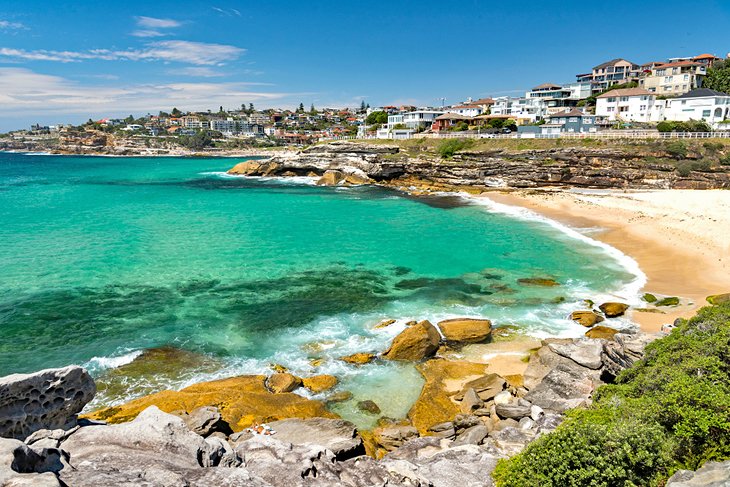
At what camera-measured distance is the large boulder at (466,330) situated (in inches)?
869

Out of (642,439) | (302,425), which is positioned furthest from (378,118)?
(642,439)

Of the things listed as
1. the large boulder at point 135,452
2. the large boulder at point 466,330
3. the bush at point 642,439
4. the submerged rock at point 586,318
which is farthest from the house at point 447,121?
the large boulder at point 135,452

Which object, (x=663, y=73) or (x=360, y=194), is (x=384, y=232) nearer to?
(x=360, y=194)

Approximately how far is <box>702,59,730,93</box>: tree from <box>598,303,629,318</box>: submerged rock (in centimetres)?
9477

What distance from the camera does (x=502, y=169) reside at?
7200 centimetres

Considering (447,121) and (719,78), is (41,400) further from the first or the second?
(719,78)

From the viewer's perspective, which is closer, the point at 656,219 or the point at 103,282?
the point at 103,282

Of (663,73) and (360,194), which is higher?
(663,73)

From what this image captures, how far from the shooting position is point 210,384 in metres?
17.9

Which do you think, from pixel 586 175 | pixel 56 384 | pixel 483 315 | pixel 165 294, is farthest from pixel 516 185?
pixel 56 384

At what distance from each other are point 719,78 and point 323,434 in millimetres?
116773

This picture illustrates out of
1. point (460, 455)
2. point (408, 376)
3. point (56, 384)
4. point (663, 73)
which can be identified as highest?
point (663, 73)

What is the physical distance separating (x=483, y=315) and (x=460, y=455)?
13845mm

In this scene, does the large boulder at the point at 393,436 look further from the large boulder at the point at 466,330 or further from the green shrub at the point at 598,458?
the large boulder at the point at 466,330
